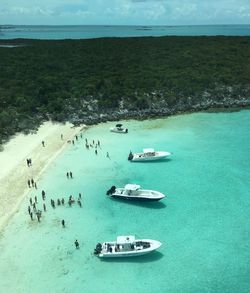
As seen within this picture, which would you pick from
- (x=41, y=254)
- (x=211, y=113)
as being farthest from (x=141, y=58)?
(x=41, y=254)

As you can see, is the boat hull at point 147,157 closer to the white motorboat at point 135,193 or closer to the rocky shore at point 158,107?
the white motorboat at point 135,193

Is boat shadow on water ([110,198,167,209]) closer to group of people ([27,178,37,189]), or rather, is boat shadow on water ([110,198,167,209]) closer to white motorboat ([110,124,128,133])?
group of people ([27,178,37,189])

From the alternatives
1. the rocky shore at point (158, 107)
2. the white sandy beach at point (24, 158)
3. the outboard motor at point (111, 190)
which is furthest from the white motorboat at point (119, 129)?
the outboard motor at point (111, 190)

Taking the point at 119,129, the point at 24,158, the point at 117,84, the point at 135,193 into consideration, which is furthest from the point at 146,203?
the point at 117,84

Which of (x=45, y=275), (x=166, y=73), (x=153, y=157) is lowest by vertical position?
(x=45, y=275)

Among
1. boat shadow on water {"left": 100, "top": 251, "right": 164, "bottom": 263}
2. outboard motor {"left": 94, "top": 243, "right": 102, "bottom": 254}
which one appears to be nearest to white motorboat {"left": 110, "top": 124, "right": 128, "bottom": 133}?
outboard motor {"left": 94, "top": 243, "right": 102, "bottom": 254}

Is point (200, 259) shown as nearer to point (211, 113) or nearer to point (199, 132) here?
point (199, 132)
